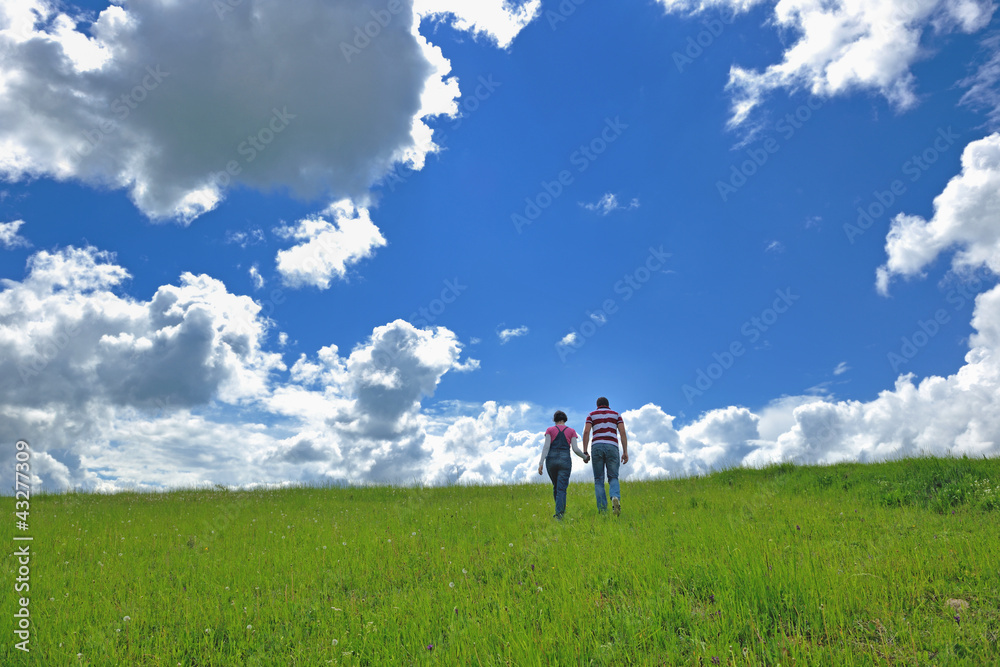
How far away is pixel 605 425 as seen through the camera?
13.5 meters

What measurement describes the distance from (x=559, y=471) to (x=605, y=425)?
1.71m

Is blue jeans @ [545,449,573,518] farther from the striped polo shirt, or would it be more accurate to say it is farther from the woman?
the striped polo shirt

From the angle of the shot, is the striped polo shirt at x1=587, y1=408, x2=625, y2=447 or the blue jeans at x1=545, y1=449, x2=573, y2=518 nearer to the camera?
the blue jeans at x1=545, y1=449, x2=573, y2=518

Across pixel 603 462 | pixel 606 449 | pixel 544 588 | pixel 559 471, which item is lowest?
pixel 544 588

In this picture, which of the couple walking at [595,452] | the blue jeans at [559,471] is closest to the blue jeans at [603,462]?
the couple walking at [595,452]

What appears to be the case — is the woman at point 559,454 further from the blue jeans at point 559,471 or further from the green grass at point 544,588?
the green grass at point 544,588

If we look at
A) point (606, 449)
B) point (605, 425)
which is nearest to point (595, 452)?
point (606, 449)

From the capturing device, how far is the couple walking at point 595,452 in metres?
13.1

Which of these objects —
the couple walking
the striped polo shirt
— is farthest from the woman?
→ the striped polo shirt

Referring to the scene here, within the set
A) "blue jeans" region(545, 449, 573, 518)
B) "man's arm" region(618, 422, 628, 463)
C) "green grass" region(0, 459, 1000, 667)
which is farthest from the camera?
"man's arm" region(618, 422, 628, 463)

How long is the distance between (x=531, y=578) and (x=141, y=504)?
18529mm

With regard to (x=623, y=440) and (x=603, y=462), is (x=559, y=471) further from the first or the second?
(x=623, y=440)

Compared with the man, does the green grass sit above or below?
below

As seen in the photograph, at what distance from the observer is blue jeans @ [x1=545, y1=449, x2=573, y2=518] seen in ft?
42.4
